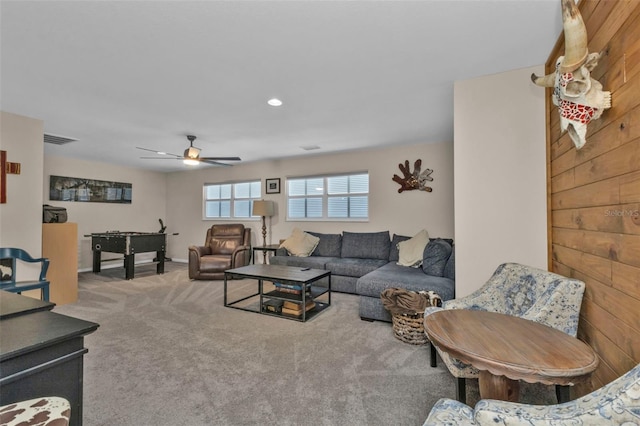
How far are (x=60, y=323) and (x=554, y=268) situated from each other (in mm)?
2915

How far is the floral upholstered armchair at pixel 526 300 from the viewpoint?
5.19 ft

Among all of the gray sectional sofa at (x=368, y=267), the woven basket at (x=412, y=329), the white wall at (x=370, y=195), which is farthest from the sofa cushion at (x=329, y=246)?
the woven basket at (x=412, y=329)

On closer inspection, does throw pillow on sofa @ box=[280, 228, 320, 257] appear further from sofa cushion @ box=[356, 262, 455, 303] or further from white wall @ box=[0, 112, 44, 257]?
white wall @ box=[0, 112, 44, 257]

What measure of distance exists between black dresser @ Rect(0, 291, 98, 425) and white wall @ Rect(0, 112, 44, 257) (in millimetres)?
3180

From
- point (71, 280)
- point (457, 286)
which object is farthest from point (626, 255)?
point (71, 280)

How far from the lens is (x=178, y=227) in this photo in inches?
293

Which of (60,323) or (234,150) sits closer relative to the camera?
(60,323)

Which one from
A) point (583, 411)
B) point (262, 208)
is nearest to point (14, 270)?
point (262, 208)

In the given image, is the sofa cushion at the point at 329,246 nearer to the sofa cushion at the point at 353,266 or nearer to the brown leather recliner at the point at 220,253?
the sofa cushion at the point at 353,266

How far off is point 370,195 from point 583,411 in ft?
14.7

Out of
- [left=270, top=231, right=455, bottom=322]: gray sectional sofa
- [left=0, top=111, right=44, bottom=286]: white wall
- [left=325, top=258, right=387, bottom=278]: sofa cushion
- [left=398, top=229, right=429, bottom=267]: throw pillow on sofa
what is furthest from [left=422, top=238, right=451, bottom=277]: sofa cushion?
[left=0, top=111, right=44, bottom=286]: white wall

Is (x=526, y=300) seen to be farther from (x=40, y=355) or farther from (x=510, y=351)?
(x=40, y=355)

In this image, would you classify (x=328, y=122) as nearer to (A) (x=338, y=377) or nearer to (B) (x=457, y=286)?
(B) (x=457, y=286)

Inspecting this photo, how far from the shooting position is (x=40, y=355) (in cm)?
92
